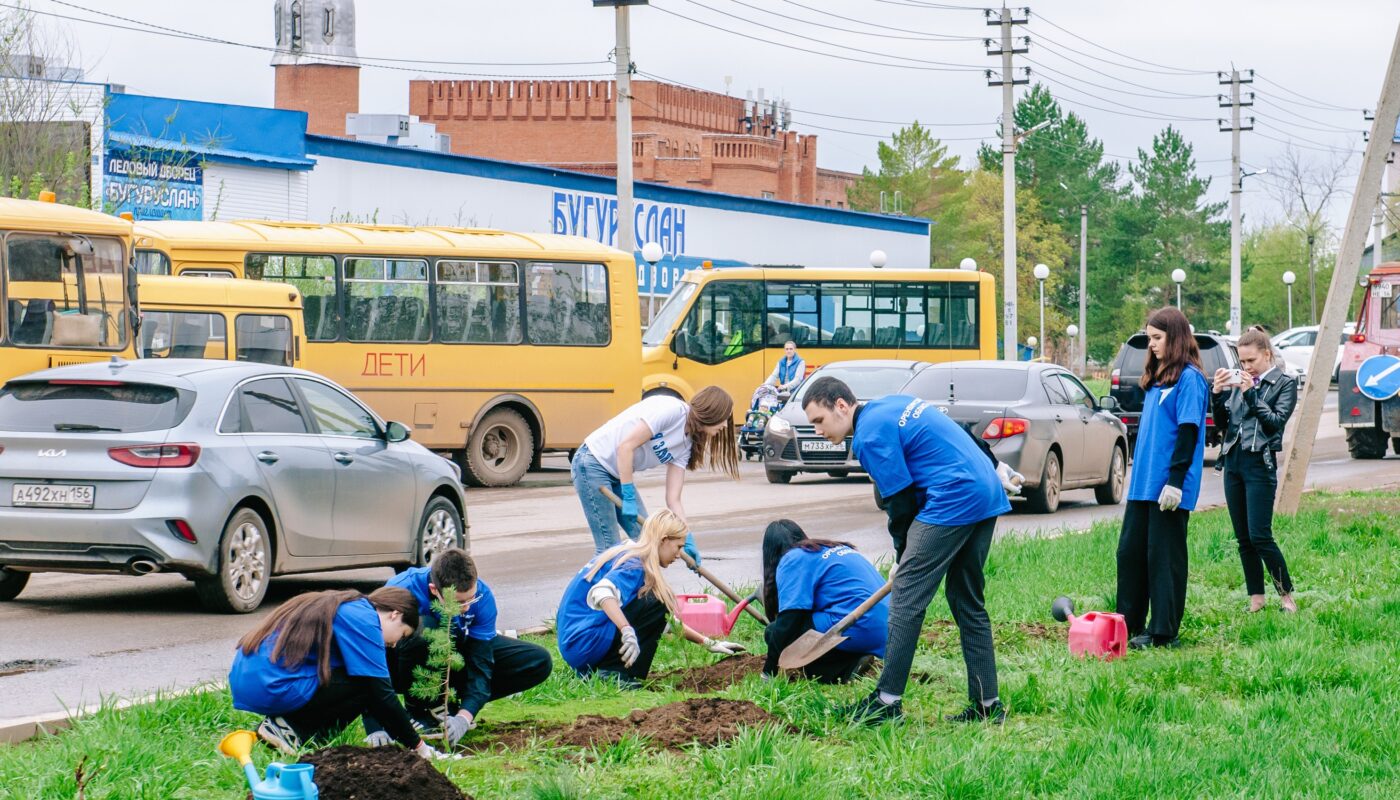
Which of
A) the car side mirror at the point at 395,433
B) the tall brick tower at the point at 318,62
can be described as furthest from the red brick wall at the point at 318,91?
the car side mirror at the point at 395,433

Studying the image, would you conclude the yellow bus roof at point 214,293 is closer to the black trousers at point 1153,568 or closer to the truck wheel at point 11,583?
the truck wheel at point 11,583

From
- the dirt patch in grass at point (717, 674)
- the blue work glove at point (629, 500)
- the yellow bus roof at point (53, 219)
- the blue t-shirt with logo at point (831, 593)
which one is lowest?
the dirt patch in grass at point (717, 674)

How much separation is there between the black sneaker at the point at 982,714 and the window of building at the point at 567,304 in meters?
16.5

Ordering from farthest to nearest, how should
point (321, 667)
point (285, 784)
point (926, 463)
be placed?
1. point (926, 463)
2. point (321, 667)
3. point (285, 784)

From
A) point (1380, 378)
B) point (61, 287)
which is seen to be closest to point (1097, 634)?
point (1380, 378)

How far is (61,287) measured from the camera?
1562 cm

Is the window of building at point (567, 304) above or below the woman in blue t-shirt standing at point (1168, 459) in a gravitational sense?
above

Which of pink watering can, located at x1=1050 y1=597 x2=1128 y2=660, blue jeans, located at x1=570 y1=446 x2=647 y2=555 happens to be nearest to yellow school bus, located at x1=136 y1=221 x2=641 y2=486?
blue jeans, located at x1=570 y1=446 x2=647 y2=555

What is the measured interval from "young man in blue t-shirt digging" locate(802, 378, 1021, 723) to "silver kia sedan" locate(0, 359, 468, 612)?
4809mm

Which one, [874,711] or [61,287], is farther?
[61,287]

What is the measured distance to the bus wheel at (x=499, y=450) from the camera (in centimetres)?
2234

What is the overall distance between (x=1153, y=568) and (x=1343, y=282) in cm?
623

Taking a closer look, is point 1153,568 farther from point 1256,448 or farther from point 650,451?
point 650,451

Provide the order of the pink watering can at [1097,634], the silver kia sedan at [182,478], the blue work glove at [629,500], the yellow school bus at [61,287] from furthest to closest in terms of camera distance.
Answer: the yellow school bus at [61,287] → the silver kia sedan at [182,478] → the blue work glove at [629,500] → the pink watering can at [1097,634]
